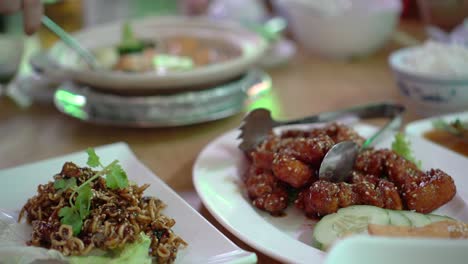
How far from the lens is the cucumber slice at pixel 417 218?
1.00 m

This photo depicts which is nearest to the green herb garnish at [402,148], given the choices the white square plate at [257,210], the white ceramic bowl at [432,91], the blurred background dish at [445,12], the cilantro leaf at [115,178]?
the white square plate at [257,210]

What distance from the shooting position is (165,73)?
5.13 feet

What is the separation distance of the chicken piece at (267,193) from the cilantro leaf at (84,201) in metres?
0.33

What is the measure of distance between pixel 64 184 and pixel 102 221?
121mm

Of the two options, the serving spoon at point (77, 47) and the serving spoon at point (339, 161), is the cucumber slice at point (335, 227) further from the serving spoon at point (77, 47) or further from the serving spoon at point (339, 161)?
the serving spoon at point (77, 47)

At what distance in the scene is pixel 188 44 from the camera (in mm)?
2076

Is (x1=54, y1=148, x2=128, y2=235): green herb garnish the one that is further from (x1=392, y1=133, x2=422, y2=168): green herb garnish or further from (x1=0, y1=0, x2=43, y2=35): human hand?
(x1=0, y1=0, x2=43, y2=35): human hand

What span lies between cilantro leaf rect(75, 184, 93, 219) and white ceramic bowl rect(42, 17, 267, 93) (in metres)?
0.60

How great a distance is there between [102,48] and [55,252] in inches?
49.4

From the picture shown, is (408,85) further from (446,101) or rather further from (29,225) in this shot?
(29,225)

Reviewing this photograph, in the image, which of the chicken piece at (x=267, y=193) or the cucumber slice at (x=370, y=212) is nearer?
the cucumber slice at (x=370, y=212)

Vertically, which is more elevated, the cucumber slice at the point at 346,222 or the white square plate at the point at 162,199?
the cucumber slice at the point at 346,222

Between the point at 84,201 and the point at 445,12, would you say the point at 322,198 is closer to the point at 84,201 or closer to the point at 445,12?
the point at 84,201

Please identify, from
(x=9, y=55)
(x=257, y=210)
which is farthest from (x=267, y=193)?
(x=9, y=55)
